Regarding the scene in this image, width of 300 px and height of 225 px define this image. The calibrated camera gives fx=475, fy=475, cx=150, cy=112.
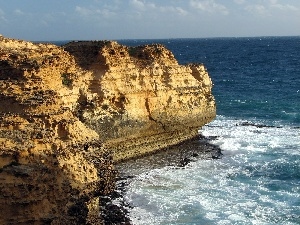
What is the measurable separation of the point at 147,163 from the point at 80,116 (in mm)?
5424

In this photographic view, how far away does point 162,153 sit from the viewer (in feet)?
104

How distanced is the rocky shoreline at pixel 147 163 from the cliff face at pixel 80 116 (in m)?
0.74

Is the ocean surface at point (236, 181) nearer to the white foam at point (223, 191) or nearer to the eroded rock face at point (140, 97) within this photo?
the white foam at point (223, 191)

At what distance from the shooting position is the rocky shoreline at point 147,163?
22000 mm

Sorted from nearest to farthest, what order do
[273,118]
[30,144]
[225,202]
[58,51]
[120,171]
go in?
[30,144]
[225,202]
[58,51]
[120,171]
[273,118]

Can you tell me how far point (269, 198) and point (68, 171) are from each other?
Answer: 1311 cm

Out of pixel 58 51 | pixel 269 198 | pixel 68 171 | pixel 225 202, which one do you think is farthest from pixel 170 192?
pixel 68 171

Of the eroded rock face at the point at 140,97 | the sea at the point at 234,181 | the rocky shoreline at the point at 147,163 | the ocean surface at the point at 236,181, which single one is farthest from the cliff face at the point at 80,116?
the ocean surface at the point at 236,181

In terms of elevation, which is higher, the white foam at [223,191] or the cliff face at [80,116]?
the cliff face at [80,116]

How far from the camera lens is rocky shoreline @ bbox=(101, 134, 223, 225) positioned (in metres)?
22.0

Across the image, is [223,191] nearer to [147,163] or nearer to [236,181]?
[236,181]

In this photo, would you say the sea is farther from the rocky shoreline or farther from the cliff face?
the cliff face

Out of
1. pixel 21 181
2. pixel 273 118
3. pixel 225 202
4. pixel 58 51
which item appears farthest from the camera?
pixel 273 118

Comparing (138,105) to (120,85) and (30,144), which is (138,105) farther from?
(30,144)
